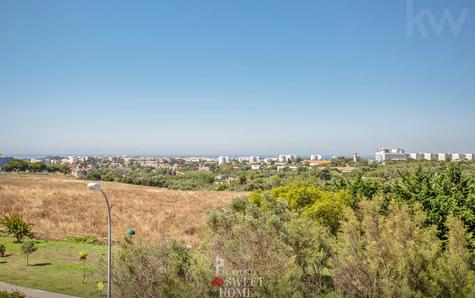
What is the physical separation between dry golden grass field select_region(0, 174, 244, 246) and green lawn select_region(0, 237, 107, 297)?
13.2 feet

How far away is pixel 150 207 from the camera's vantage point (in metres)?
44.1

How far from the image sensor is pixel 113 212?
40.6 m

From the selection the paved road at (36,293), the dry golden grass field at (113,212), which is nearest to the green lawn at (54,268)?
the paved road at (36,293)

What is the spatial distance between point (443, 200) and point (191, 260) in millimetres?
16313

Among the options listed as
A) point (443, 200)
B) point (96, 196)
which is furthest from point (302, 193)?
point (96, 196)

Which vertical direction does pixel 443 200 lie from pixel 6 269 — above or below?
above

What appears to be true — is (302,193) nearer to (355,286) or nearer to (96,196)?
(355,286)

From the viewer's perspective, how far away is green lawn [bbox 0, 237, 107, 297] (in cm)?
1748

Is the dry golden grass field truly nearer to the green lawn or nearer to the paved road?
the green lawn

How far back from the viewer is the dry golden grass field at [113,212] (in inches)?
1298

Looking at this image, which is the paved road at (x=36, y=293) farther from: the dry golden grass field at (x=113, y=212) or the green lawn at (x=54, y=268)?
the dry golden grass field at (x=113, y=212)

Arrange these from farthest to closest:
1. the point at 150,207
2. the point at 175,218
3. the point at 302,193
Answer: the point at 150,207 < the point at 175,218 < the point at 302,193

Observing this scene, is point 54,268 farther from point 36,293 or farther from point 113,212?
point 113,212

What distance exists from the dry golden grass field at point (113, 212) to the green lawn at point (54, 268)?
4013 mm
